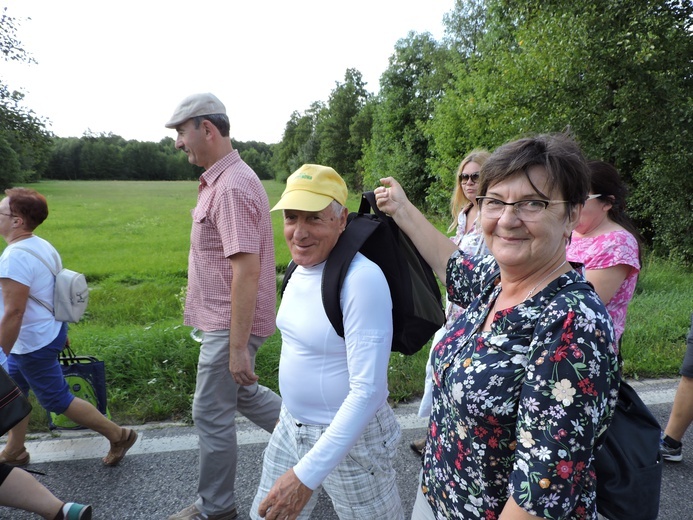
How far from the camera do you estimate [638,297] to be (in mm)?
7012

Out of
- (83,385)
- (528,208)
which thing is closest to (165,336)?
(83,385)

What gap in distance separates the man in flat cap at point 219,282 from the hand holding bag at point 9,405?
0.81m

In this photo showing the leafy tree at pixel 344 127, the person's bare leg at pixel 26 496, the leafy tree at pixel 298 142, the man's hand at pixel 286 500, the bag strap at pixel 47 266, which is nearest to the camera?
the man's hand at pixel 286 500

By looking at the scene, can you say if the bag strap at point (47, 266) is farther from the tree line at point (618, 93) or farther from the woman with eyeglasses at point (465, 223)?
the tree line at point (618, 93)

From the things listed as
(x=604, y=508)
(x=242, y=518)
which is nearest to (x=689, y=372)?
(x=604, y=508)

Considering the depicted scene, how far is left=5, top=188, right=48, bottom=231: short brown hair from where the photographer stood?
3.09 m

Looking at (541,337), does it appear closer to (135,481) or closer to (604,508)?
(604,508)

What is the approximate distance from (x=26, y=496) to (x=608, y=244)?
3.18 m

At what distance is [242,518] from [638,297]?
644 centimetres

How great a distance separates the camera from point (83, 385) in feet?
11.1

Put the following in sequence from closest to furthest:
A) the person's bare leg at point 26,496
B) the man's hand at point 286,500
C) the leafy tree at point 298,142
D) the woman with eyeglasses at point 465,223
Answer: the man's hand at point 286,500 → the person's bare leg at point 26,496 → the woman with eyeglasses at point 465,223 → the leafy tree at point 298,142

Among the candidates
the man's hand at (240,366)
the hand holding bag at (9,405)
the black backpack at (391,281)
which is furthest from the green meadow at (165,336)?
the black backpack at (391,281)

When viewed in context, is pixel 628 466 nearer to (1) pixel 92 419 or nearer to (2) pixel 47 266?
(1) pixel 92 419

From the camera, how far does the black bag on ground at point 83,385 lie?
336 centimetres
